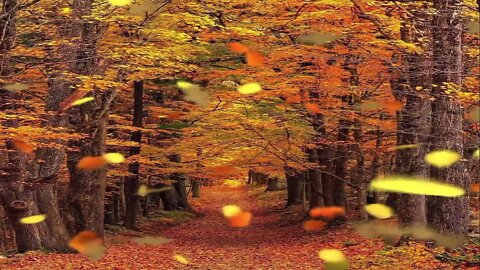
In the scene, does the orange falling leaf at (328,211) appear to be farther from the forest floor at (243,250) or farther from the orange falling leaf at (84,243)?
the orange falling leaf at (84,243)

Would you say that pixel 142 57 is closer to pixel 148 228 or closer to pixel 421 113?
pixel 421 113

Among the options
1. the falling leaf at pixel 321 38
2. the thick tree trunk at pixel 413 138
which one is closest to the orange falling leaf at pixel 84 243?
the falling leaf at pixel 321 38

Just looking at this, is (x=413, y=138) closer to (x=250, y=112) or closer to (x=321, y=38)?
(x=321, y=38)

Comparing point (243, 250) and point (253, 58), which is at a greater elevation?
point (253, 58)

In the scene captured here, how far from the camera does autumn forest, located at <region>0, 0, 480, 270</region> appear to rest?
8.72m

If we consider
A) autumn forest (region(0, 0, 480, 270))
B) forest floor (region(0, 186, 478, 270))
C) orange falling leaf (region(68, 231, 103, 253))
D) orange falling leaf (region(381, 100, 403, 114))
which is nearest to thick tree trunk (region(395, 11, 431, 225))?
autumn forest (region(0, 0, 480, 270))

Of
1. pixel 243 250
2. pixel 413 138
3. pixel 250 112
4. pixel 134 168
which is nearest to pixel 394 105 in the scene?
pixel 413 138

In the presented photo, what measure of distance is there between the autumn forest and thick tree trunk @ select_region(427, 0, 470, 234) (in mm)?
31

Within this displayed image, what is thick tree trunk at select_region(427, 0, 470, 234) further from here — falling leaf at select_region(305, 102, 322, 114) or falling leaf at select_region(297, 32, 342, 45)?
falling leaf at select_region(305, 102, 322, 114)

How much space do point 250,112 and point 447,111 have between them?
652cm

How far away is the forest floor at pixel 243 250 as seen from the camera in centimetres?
1002

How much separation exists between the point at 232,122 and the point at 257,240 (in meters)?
5.16

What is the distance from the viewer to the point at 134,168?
1809 cm

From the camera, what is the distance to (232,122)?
47.2 feet
